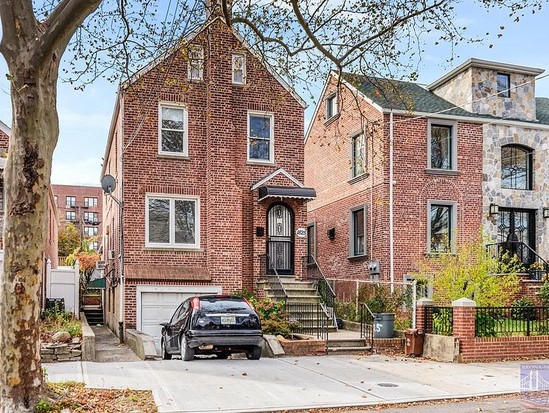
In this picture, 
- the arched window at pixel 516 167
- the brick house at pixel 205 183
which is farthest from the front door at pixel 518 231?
the brick house at pixel 205 183

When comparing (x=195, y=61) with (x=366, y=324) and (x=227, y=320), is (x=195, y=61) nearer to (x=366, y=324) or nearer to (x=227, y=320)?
(x=227, y=320)

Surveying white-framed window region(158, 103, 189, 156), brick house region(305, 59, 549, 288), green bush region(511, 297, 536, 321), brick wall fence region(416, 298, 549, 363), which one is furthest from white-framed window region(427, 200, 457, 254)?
white-framed window region(158, 103, 189, 156)

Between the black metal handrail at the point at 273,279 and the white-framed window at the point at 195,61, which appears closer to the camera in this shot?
the white-framed window at the point at 195,61

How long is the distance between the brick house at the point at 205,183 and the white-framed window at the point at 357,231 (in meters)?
3.24

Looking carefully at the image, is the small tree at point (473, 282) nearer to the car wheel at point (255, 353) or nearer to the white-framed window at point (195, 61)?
the car wheel at point (255, 353)

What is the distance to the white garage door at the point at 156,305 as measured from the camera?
19641 millimetres

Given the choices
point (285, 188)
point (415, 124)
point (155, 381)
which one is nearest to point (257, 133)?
point (285, 188)

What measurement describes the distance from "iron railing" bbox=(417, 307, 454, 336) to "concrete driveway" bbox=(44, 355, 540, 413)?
1.13 meters

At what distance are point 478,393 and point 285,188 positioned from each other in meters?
11.4

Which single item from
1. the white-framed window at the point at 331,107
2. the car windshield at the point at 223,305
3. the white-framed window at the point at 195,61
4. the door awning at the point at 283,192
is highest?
the white-framed window at the point at 331,107

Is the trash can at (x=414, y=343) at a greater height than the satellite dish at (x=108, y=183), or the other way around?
the satellite dish at (x=108, y=183)

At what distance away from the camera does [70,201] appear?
338 ft

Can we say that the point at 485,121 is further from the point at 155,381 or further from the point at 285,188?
the point at 155,381

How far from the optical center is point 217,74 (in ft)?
69.7
